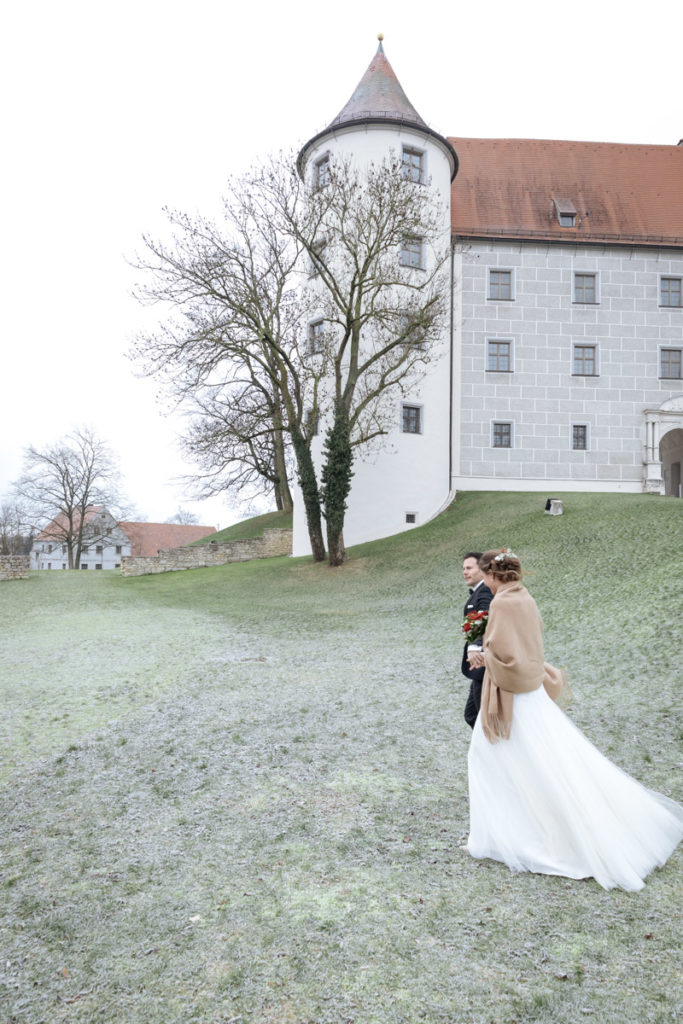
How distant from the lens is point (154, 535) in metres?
96.8

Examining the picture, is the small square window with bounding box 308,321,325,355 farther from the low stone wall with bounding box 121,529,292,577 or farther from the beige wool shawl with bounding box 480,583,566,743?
the beige wool shawl with bounding box 480,583,566,743

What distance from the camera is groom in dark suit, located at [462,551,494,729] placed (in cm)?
567

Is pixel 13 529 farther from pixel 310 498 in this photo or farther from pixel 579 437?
pixel 579 437

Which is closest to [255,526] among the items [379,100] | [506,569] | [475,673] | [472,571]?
[379,100]

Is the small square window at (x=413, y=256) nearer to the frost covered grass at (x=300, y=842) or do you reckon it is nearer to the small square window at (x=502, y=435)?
the small square window at (x=502, y=435)

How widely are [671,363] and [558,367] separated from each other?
17.7ft

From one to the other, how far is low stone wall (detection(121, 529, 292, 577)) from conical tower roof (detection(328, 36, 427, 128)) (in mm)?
19176

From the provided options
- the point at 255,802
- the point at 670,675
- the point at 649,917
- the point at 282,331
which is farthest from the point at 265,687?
the point at 282,331

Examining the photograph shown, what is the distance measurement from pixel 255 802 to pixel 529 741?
8.22ft

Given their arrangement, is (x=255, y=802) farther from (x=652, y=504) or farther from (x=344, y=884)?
(x=652, y=504)

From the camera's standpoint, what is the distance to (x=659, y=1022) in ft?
10.7

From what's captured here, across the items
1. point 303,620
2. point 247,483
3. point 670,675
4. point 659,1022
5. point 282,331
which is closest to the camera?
point 659,1022

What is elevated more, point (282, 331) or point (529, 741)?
point (282, 331)

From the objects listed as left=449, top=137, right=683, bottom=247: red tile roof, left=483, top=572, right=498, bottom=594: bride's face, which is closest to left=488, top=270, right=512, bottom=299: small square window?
left=449, top=137, right=683, bottom=247: red tile roof
